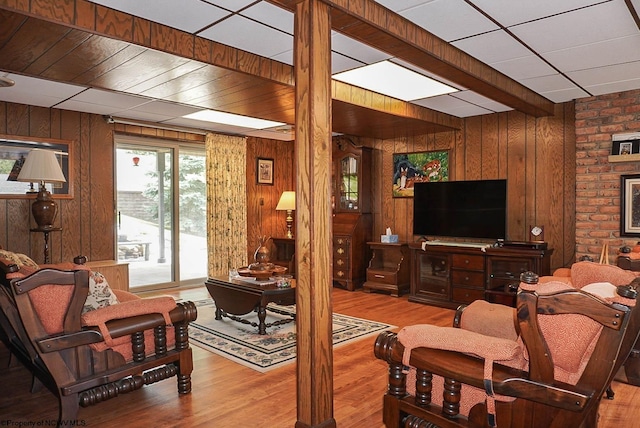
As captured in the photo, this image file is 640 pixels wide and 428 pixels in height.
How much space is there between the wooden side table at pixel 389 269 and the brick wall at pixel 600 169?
219 centimetres

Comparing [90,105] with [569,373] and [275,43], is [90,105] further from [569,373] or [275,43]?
[569,373]

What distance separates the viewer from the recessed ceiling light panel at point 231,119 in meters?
5.62

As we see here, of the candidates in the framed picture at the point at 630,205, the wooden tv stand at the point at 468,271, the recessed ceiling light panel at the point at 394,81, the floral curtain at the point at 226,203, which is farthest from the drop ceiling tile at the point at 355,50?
the floral curtain at the point at 226,203

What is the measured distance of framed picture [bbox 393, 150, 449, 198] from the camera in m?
6.25

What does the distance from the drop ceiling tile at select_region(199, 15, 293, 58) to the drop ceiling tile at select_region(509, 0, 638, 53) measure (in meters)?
1.61

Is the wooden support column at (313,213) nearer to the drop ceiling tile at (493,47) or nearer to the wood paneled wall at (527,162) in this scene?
the drop ceiling tile at (493,47)

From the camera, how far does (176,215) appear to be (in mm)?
6699

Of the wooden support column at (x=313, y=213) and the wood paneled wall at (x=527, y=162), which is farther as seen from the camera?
the wood paneled wall at (x=527, y=162)

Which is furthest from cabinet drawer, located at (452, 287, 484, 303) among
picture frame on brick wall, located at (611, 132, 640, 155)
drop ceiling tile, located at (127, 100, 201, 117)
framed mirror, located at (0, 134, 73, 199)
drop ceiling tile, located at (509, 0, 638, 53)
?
framed mirror, located at (0, 134, 73, 199)

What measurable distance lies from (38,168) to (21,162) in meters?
0.69

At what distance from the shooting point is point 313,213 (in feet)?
7.34

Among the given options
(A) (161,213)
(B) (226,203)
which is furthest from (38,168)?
(B) (226,203)

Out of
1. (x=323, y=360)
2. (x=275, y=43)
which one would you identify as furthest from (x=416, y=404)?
(x=275, y=43)

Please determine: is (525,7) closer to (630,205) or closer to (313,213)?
(313,213)
